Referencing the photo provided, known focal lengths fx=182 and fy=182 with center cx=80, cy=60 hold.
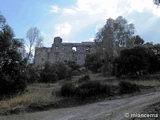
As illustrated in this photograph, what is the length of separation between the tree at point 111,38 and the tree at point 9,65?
14.1m

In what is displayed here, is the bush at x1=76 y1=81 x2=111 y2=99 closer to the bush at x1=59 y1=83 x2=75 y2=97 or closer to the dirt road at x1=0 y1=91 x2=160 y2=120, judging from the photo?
the bush at x1=59 y1=83 x2=75 y2=97

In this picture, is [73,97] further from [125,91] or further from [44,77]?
[44,77]

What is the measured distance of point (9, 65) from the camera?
15898 mm

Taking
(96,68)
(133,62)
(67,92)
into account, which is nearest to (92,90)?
(67,92)

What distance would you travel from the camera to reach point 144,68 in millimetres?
20344

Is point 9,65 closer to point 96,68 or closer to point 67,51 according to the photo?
point 96,68

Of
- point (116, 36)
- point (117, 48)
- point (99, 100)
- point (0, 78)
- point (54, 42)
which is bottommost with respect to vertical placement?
point (99, 100)

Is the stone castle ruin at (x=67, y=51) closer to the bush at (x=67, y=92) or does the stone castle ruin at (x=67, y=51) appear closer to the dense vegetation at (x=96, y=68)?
the dense vegetation at (x=96, y=68)

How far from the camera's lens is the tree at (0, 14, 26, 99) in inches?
584

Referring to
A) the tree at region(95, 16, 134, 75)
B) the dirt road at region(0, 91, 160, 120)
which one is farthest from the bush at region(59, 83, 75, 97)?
the tree at region(95, 16, 134, 75)

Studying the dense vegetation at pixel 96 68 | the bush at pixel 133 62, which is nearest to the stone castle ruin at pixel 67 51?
the dense vegetation at pixel 96 68

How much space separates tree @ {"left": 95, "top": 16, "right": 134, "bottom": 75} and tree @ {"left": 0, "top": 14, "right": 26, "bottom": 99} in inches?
554

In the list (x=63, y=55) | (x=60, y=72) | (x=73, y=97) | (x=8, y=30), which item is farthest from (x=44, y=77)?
(x=63, y=55)

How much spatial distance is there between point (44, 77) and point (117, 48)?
40.0ft
